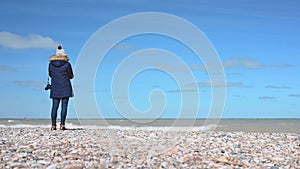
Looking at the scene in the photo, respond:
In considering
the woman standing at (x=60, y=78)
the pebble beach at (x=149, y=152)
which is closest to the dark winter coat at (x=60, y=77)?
the woman standing at (x=60, y=78)

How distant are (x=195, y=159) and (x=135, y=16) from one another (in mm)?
3508

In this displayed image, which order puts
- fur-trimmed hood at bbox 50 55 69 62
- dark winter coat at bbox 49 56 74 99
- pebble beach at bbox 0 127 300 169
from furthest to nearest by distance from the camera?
fur-trimmed hood at bbox 50 55 69 62 < dark winter coat at bbox 49 56 74 99 < pebble beach at bbox 0 127 300 169

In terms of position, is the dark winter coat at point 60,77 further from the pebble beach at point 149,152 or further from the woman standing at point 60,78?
the pebble beach at point 149,152

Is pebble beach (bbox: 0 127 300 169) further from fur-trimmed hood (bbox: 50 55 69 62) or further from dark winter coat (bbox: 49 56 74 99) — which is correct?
fur-trimmed hood (bbox: 50 55 69 62)

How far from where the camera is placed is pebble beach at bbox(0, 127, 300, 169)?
8.26 metres

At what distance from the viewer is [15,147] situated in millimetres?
9711

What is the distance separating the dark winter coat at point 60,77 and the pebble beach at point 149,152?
1.85 meters

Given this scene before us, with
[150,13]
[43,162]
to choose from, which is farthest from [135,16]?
[43,162]

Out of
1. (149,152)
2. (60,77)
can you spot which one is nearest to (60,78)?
(60,77)

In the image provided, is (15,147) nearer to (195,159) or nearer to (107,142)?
(107,142)

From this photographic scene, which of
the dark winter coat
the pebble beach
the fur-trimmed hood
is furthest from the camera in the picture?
the fur-trimmed hood

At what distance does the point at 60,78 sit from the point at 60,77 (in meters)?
0.03

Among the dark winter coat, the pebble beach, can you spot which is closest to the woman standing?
the dark winter coat

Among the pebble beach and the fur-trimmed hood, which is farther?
the fur-trimmed hood
